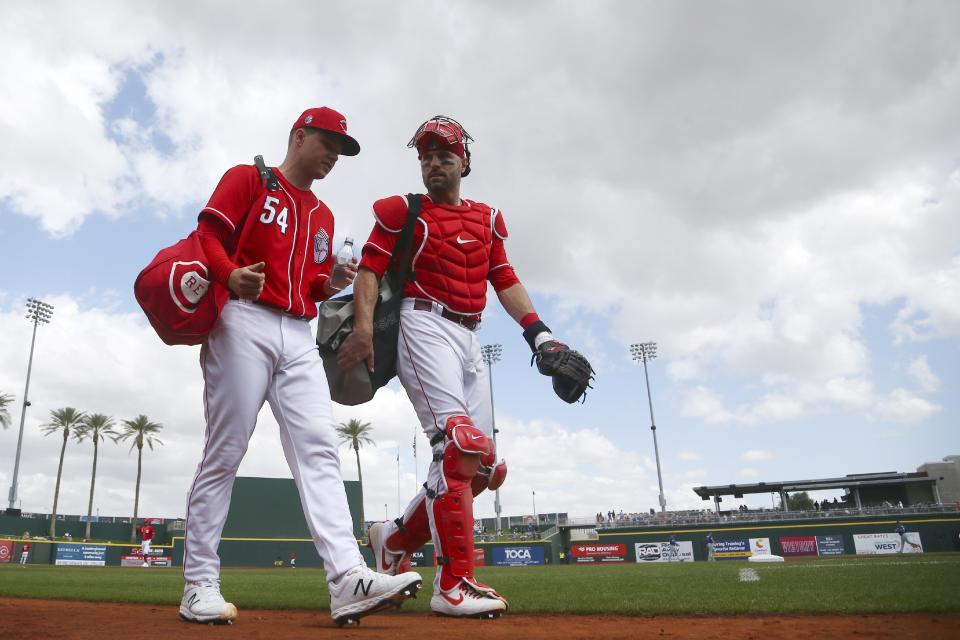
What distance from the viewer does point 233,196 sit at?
3.61 m

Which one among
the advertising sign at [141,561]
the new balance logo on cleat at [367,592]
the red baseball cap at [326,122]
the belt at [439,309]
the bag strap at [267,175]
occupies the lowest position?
the advertising sign at [141,561]

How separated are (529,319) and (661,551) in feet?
102

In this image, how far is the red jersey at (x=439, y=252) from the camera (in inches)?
165

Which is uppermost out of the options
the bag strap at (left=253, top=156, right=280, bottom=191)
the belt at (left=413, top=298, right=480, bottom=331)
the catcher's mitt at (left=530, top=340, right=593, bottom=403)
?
the bag strap at (left=253, top=156, right=280, bottom=191)

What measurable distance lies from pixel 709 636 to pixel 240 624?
2.19 m

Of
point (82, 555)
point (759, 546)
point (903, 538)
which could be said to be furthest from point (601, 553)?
point (82, 555)

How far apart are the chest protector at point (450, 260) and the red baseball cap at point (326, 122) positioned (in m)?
0.68

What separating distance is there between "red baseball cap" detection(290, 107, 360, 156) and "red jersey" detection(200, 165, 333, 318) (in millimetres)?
345

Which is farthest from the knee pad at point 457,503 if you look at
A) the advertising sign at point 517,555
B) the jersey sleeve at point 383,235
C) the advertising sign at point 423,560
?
the advertising sign at point 517,555

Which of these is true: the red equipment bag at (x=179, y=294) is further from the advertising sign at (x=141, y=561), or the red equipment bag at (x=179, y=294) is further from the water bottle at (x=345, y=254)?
the advertising sign at (x=141, y=561)

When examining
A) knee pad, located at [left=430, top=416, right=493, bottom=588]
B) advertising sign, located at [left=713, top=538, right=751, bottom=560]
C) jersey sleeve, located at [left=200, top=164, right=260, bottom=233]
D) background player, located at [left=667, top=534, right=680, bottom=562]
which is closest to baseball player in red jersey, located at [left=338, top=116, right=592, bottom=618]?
knee pad, located at [left=430, top=416, right=493, bottom=588]

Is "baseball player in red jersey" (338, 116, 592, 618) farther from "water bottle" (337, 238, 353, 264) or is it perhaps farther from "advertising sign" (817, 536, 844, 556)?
"advertising sign" (817, 536, 844, 556)

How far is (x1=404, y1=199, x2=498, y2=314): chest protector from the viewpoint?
4.21 meters

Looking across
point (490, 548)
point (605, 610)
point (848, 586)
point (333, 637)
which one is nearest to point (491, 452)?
point (605, 610)
